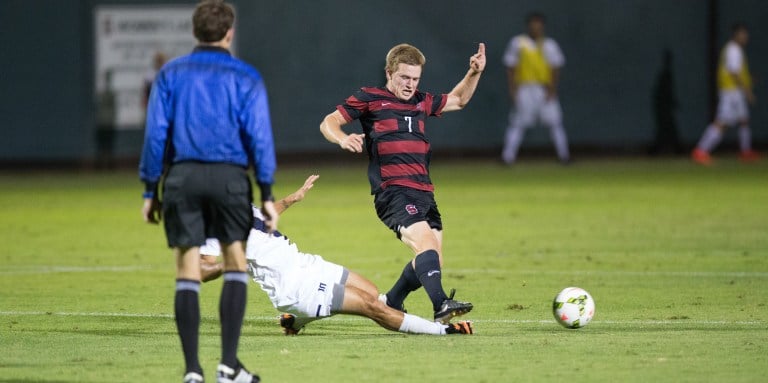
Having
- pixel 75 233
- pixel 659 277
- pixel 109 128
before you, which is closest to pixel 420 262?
pixel 659 277

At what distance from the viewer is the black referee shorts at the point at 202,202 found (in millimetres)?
6492

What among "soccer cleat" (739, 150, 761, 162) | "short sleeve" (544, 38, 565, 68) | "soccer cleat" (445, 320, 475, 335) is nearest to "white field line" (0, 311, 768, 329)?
"soccer cleat" (445, 320, 475, 335)

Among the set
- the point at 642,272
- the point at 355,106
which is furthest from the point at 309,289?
the point at 642,272

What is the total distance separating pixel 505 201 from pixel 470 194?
1.21 m

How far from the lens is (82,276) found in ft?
39.6

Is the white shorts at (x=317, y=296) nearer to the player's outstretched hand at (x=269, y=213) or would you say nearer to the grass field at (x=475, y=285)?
the grass field at (x=475, y=285)

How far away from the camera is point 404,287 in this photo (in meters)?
9.02

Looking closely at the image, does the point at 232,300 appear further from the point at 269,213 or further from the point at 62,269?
the point at 62,269

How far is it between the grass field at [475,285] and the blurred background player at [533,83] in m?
3.40

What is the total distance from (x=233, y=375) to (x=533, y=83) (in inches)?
799

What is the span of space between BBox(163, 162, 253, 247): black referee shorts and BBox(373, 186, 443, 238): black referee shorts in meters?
2.50

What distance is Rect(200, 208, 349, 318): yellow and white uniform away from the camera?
27.1ft

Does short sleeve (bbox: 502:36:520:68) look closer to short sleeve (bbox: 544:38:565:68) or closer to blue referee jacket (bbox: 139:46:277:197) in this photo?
short sleeve (bbox: 544:38:565:68)

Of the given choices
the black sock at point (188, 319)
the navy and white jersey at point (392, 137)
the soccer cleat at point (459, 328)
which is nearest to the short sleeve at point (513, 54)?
the navy and white jersey at point (392, 137)
